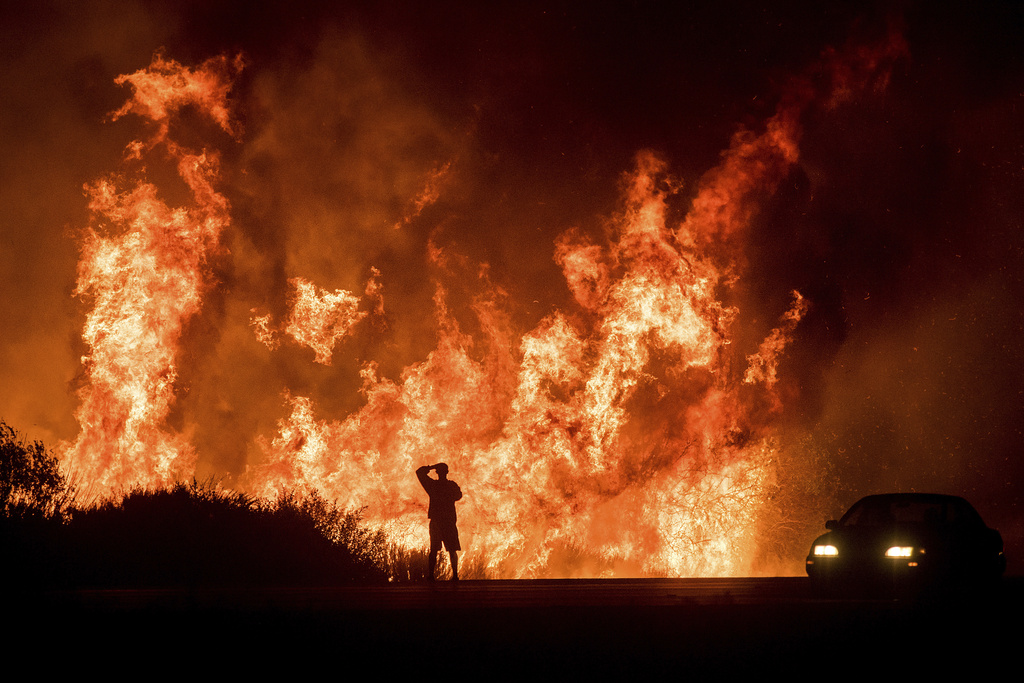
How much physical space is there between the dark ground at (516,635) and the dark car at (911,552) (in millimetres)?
525

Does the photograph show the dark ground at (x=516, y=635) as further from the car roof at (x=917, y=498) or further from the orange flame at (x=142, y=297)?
the orange flame at (x=142, y=297)

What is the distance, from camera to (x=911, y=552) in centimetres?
1096

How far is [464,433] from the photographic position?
2622 centimetres

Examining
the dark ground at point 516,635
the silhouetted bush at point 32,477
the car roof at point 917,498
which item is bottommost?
the dark ground at point 516,635

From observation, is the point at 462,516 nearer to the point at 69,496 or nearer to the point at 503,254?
the point at 503,254

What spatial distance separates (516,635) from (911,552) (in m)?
5.81

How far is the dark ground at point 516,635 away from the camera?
5988 mm

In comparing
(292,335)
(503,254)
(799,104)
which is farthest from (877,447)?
(292,335)

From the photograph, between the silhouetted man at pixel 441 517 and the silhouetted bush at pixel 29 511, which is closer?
the silhouetted bush at pixel 29 511

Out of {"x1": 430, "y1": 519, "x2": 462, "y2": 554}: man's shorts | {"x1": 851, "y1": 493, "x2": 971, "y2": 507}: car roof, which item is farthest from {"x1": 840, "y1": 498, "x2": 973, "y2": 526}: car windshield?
{"x1": 430, "y1": 519, "x2": 462, "y2": 554}: man's shorts

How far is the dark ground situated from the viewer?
5988 mm

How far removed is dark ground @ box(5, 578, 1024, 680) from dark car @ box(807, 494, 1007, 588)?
525 millimetres

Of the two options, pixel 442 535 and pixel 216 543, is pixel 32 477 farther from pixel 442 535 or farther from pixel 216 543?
pixel 442 535

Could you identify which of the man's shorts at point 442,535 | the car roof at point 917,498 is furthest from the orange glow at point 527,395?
the car roof at point 917,498
